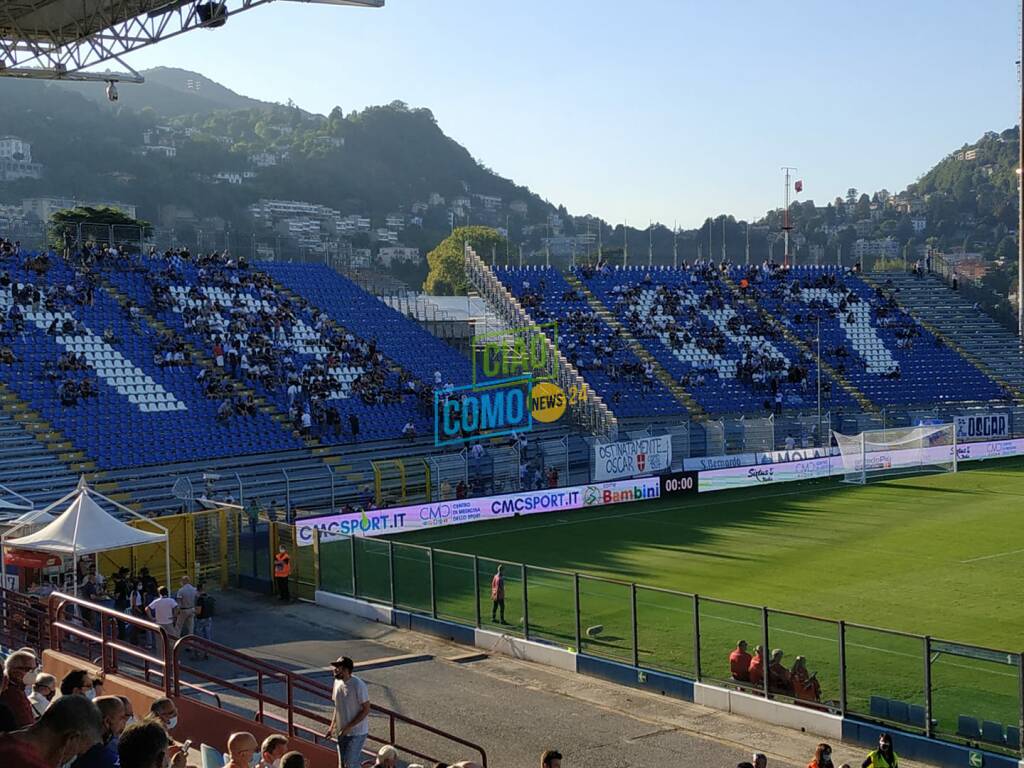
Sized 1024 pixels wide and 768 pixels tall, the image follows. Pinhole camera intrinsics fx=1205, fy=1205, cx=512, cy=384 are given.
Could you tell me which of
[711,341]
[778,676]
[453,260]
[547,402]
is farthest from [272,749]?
[453,260]

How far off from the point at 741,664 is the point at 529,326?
3553 cm

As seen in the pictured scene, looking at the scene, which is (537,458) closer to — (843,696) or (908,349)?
(843,696)

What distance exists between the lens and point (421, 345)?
49.2m

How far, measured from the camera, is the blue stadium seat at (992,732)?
1459 cm

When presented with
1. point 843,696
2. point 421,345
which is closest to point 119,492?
point 421,345

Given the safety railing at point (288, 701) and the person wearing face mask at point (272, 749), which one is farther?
the safety railing at point (288, 701)

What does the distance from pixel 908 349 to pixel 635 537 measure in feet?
107

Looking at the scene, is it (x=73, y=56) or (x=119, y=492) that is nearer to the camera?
(x=73, y=56)

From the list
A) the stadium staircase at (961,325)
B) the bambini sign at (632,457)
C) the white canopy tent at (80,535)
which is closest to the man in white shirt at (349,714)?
the white canopy tent at (80,535)

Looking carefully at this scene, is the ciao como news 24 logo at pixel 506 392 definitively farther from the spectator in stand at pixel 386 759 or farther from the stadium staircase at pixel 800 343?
the spectator in stand at pixel 386 759

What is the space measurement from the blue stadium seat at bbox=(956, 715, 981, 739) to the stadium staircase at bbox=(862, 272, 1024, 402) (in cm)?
4763

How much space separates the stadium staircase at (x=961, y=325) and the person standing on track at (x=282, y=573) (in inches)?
1745

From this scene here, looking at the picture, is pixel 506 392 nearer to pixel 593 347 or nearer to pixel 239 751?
pixel 593 347

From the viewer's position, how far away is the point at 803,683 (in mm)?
16656
